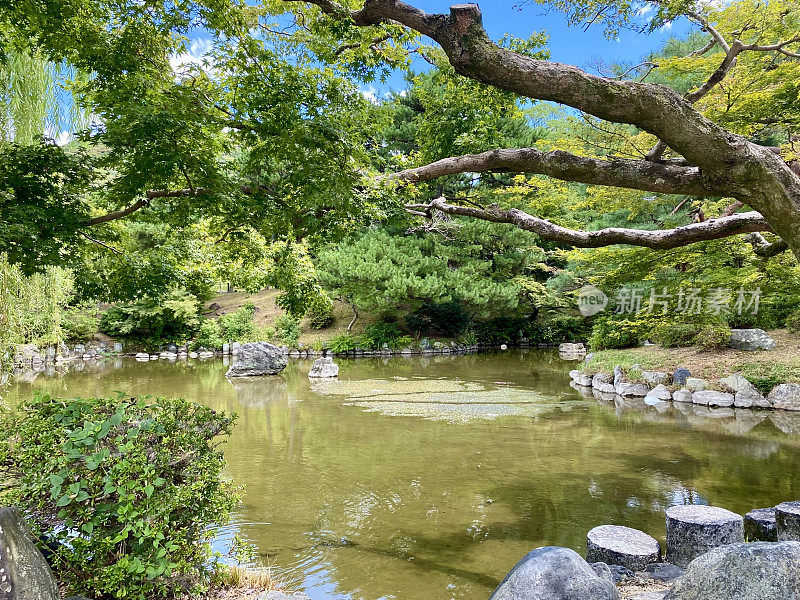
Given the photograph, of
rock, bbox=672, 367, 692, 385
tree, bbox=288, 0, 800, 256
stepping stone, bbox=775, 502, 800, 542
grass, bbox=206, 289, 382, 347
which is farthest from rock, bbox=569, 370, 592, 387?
grass, bbox=206, 289, 382, 347

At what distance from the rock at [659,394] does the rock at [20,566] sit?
913cm

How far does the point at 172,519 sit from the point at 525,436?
4.98 metres

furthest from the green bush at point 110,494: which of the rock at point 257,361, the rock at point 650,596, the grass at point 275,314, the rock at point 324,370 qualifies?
the grass at point 275,314

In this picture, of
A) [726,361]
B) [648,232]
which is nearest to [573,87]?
[648,232]

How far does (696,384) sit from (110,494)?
9.07 meters

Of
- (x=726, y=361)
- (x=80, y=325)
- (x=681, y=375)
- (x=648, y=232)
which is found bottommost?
(x=681, y=375)

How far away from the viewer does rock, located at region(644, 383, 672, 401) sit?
9016mm

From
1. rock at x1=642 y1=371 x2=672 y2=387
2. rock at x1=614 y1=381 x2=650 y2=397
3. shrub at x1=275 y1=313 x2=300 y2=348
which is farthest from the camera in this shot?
shrub at x1=275 y1=313 x2=300 y2=348

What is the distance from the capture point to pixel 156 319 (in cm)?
1755

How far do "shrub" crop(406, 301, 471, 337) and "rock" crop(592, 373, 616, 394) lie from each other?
25.4 ft

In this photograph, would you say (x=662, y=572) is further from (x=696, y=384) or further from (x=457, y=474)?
(x=696, y=384)

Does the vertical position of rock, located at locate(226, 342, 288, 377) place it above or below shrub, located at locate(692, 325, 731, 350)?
below

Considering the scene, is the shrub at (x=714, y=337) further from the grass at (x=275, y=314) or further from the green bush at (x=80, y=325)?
the green bush at (x=80, y=325)

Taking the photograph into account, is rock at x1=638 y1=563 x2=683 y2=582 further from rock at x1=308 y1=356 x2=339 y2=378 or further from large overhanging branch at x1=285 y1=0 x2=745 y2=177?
rock at x1=308 y1=356 x2=339 y2=378
